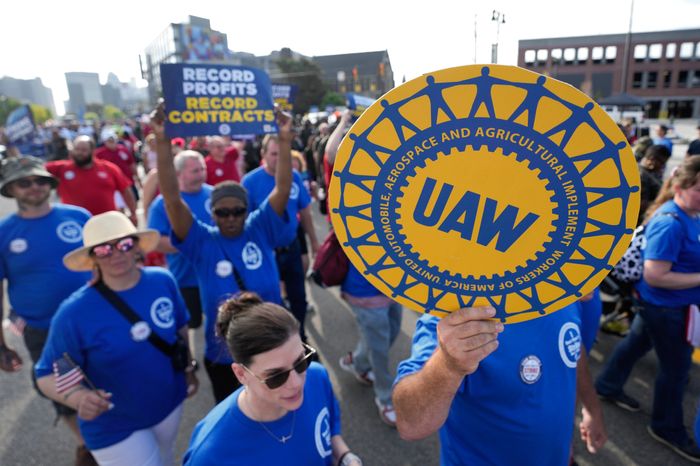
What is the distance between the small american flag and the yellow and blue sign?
138 cm

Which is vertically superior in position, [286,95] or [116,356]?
[286,95]

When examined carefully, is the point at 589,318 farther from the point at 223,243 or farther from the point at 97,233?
the point at 97,233

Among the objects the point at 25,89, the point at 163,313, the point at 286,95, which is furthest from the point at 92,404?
the point at 25,89

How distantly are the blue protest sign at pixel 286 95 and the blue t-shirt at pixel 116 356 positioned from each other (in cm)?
568

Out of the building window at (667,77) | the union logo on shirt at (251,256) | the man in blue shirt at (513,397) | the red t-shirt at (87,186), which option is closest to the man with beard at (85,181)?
the red t-shirt at (87,186)

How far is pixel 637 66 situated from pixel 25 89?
192713 millimetres

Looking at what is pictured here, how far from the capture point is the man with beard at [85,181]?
190 inches

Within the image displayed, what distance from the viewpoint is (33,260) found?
3010 millimetres

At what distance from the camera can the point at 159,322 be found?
228cm

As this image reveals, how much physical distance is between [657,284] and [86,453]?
3580 millimetres

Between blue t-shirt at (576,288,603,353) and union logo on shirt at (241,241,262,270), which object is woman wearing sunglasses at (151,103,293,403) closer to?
union logo on shirt at (241,241,262,270)

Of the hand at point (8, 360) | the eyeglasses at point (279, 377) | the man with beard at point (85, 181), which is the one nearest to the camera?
the eyeglasses at point (279, 377)

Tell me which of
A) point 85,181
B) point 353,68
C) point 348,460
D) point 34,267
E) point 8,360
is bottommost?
point 8,360

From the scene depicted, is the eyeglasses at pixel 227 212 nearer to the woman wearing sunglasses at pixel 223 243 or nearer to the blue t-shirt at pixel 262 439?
the woman wearing sunglasses at pixel 223 243
